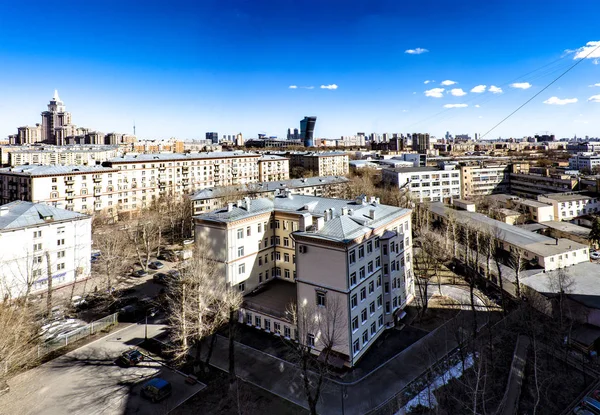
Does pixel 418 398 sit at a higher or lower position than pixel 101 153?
lower

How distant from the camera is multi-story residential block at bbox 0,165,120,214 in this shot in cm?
5184

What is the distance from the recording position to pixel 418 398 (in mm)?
17562

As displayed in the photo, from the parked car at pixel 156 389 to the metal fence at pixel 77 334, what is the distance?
879cm

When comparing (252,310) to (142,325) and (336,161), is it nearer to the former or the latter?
(142,325)

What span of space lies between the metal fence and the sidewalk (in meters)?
9.54

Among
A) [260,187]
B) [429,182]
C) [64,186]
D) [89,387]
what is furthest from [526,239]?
[64,186]

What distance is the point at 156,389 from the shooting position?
18234 millimetres

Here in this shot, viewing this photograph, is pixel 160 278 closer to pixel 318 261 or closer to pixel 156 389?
pixel 156 389

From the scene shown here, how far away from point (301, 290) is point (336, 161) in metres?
83.7

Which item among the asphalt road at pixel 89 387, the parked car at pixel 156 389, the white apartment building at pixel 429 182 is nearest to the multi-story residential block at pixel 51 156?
the white apartment building at pixel 429 182

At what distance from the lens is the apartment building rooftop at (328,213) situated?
22031mm

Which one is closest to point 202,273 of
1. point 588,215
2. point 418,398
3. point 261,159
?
point 418,398

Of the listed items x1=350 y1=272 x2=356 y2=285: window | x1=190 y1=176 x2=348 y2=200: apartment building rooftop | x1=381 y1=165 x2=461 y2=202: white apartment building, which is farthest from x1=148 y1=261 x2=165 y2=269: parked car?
x1=381 y1=165 x2=461 y2=202: white apartment building

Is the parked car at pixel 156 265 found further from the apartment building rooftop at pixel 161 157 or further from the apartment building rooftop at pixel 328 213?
the apartment building rooftop at pixel 161 157
